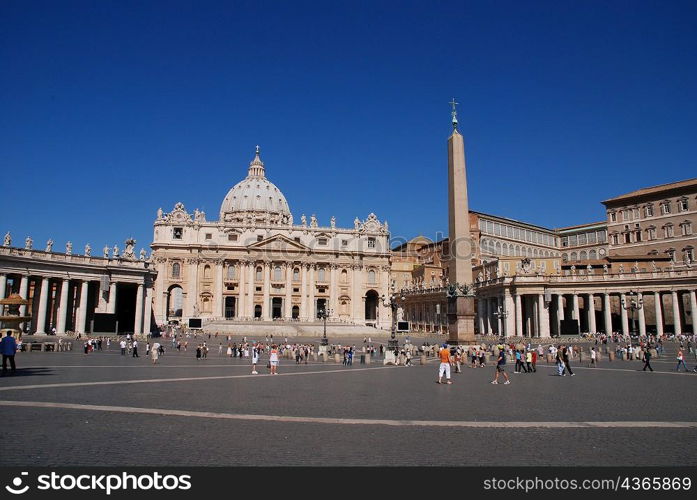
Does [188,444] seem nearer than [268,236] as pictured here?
Yes

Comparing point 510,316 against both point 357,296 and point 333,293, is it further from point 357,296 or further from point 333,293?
point 333,293

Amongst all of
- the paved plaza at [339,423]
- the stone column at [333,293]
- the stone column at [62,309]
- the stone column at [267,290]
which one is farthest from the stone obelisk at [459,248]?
the stone column at [333,293]

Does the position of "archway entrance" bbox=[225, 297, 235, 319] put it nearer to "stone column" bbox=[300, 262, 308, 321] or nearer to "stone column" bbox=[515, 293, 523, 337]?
"stone column" bbox=[300, 262, 308, 321]

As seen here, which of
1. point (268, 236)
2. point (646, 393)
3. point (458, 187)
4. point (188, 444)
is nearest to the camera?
point (188, 444)

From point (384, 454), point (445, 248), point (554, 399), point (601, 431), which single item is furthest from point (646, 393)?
point (445, 248)

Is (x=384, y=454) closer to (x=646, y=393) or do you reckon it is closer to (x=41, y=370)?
(x=646, y=393)

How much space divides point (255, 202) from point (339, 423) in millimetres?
102601

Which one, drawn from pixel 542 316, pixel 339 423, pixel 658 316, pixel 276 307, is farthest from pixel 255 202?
pixel 339 423

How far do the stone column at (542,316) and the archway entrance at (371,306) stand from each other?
125ft

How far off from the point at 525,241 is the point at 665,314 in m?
26.5

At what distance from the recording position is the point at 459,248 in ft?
82.6

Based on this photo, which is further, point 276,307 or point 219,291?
point 276,307

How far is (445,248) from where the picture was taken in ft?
250
